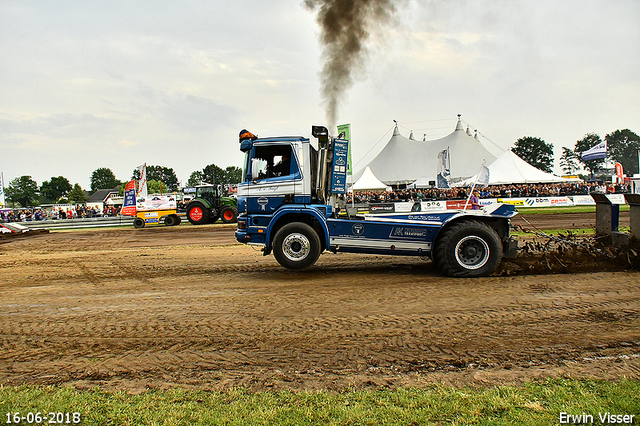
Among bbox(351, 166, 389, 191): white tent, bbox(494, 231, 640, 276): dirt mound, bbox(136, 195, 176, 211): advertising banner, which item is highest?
bbox(351, 166, 389, 191): white tent

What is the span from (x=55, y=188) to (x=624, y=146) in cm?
16472

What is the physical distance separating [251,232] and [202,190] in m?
17.2

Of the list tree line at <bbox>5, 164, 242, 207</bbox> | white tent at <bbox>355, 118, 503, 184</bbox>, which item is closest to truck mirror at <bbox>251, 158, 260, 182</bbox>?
white tent at <bbox>355, 118, 503, 184</bbox>

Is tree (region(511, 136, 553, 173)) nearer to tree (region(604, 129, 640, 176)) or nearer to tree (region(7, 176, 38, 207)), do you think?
tree (region(604, 129, 640, 176))

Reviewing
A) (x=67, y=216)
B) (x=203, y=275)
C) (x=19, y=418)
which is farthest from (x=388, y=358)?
(x=67, y=216)

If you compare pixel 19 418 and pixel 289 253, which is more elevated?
pixel 289 253

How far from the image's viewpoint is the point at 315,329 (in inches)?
Answer: 182

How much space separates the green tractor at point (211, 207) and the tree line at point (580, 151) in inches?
4155

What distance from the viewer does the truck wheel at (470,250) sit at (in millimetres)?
6953

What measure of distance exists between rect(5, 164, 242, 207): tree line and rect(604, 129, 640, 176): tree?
103238 millimetres

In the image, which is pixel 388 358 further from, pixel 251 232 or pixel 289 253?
pixel 251 232

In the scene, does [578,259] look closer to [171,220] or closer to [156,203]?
[171,220]

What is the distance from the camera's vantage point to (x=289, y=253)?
24.1 ft

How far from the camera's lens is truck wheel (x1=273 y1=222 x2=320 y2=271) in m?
7.28
